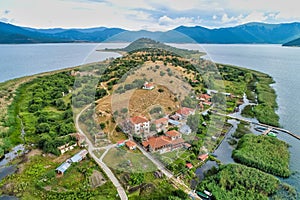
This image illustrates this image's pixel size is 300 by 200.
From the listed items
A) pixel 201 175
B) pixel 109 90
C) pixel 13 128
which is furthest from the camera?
pixel 109 90

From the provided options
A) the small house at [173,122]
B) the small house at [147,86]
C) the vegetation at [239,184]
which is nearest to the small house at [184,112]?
the small house at [173,122]

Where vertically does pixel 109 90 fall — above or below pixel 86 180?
above

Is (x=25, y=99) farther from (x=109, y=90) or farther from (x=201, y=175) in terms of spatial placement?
(x=201, y=175)

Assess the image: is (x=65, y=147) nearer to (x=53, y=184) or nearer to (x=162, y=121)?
(x=53, y=184)

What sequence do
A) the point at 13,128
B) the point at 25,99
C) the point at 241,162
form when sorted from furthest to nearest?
the point at 25,99, the point at 13,128, the point at 241,162

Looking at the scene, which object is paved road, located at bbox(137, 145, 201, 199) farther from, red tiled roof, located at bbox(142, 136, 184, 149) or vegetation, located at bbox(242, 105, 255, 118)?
vegetation, located at bbox(242, 105, 255, 118)

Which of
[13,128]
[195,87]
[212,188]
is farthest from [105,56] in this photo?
[212,188]

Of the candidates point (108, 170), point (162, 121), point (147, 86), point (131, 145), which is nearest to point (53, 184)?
point (108, 170)
